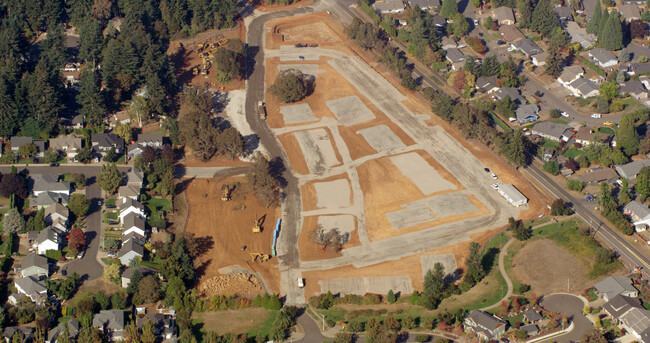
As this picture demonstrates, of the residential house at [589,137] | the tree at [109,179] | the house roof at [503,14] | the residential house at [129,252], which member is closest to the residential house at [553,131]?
the residential house at [589,137]

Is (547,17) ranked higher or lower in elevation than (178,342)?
higher

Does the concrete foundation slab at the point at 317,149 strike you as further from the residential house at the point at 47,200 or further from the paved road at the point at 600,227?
the residential house at the point at 47,200

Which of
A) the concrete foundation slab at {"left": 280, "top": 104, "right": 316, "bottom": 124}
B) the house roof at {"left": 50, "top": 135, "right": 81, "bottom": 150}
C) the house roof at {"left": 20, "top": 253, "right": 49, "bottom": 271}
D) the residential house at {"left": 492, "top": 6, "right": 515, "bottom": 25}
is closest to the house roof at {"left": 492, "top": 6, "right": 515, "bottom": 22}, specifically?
the residential house at {"left": 492, "top": 6, "right": 515, "bottom": 25}

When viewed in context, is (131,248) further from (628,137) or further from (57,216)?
(628,137)

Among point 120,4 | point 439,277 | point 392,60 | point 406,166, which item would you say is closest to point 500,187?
point 406,166

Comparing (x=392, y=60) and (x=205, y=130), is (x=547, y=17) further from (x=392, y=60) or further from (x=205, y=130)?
(x=205, y=130)

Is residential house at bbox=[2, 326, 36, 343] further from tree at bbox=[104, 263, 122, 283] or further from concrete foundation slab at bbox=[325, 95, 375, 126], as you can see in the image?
concrete foundation slab at bbox=[325, 95, 375, 126]
